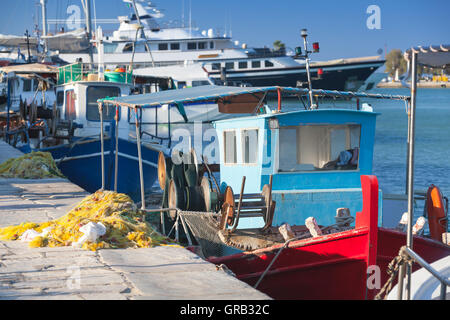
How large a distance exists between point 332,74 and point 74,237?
56205 mm

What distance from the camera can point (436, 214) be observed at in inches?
350

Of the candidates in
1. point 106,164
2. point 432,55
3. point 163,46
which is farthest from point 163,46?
point 432,55

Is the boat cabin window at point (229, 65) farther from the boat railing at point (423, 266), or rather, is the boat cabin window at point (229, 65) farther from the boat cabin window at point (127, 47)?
the boat railing at point (423, 266)

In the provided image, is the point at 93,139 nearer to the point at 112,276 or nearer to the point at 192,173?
the point at 192,173

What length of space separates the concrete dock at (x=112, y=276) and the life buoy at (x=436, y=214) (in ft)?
12.1

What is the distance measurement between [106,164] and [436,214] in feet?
30.6

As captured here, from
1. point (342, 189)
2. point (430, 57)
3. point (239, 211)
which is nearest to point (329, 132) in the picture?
point (342, 189)

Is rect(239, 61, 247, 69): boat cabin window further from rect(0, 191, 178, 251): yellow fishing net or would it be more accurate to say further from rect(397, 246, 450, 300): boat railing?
rect(397, 246, 450, 300): boat railing

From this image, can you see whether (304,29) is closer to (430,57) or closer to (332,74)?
→ (430,57)

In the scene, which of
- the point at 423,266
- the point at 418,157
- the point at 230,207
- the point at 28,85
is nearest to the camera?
the point at 423,266

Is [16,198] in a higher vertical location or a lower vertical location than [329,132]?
lower

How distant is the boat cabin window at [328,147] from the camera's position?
8914 millimetres

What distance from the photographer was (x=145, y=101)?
9.60 m

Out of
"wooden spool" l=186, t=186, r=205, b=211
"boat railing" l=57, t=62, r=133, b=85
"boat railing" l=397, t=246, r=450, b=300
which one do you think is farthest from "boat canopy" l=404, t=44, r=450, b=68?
"boat railing" l=57, t=62, r=133, b=85
